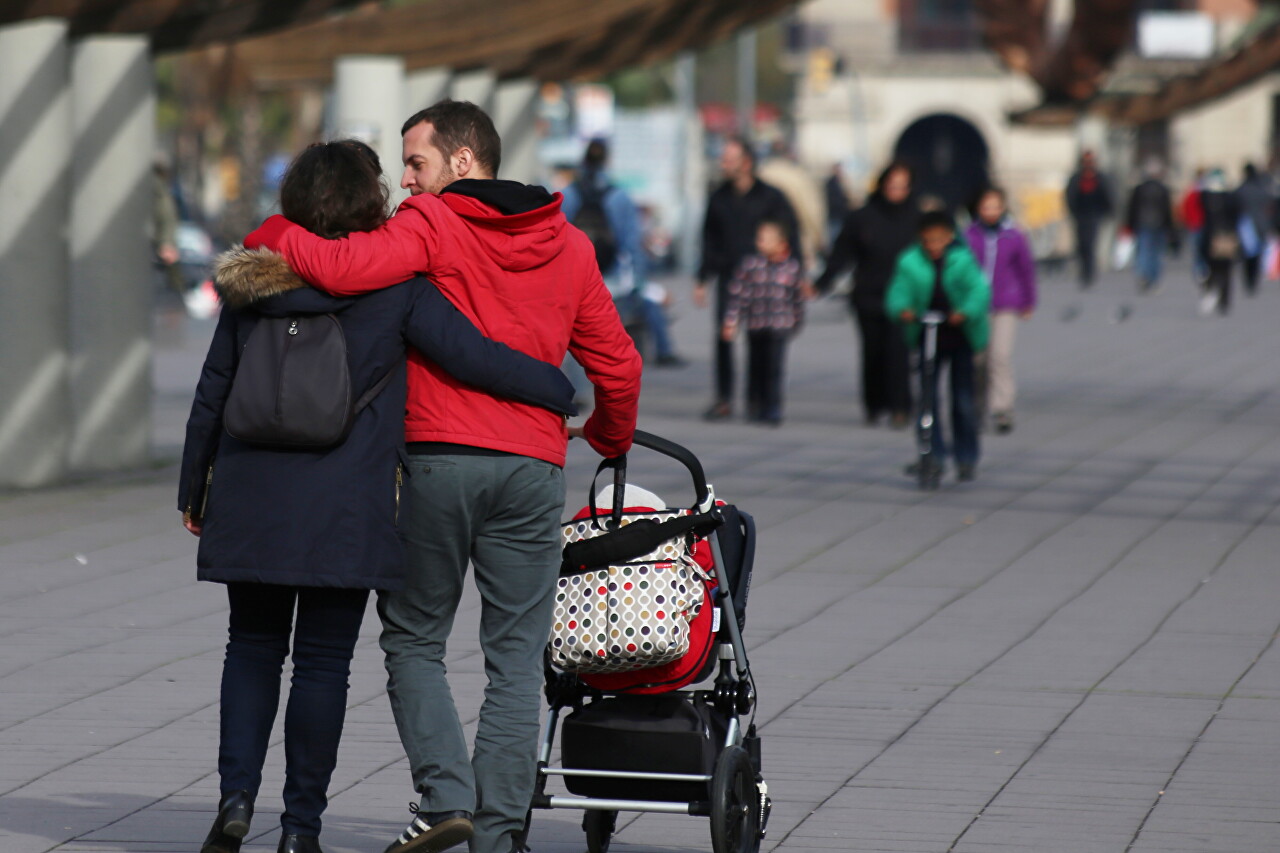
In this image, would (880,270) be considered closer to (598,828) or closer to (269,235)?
(598,828)

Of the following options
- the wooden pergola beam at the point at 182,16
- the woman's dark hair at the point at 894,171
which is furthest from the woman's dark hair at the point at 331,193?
the woman's dark hair at the point at 894,171

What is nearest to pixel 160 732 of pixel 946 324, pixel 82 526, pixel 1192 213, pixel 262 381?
pixel 262 381

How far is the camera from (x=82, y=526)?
32.2 feet

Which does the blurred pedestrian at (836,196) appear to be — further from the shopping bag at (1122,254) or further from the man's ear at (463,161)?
the man's ear at (463,161)

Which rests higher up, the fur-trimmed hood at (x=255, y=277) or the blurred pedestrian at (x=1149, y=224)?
the fur-trimmed hood at (x=255, y=277)

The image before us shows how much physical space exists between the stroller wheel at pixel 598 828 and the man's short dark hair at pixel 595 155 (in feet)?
36.0

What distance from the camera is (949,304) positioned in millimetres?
11586

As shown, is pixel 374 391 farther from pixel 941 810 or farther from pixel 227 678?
pixel 941 810

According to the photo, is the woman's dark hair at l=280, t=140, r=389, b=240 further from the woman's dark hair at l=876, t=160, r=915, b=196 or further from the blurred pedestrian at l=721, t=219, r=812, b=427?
the woman's dark hair at l=876, t=160, r=915, b=196

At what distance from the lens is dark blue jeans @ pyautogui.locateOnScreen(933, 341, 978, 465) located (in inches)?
457

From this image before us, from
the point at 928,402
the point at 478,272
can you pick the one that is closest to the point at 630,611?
the point at 478,272

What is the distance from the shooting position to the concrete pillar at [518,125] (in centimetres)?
1786

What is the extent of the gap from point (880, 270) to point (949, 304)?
247cm

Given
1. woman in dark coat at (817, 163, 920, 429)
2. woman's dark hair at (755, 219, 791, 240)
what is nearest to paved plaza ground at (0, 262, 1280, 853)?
woman in dark coat at (817, 163, 920, 429)
